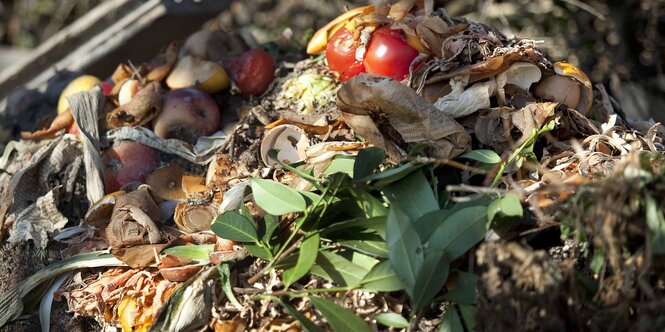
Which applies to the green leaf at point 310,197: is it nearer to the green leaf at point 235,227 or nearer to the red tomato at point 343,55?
the green leaf at point 235,227

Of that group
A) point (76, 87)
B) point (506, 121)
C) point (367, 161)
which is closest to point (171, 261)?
point (367, 161)

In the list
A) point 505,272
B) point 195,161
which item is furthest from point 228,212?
point 505,272

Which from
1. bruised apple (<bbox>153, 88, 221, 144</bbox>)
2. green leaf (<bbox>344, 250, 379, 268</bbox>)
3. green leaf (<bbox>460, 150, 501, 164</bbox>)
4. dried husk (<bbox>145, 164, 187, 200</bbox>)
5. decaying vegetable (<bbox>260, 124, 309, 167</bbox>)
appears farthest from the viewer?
bruised apple (<bbox>153, 88, 221, 144</bbox>)

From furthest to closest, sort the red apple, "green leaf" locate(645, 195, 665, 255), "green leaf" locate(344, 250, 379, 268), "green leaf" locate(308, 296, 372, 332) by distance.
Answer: the red apple → "green leaf" locate(344, 250, 379, 268) → "green leaf" locate(308, 296, 372, 332) → "green leaf" locate(645, 195, 665, 255)

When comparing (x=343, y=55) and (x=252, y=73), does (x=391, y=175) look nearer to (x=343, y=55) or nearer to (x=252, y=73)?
(x=343, y=55)

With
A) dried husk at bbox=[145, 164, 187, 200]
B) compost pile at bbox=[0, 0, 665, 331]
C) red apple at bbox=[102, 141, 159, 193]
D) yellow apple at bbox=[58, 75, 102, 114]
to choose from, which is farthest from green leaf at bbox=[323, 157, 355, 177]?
yellow apple at bbox=[58, 75, 102, 114]

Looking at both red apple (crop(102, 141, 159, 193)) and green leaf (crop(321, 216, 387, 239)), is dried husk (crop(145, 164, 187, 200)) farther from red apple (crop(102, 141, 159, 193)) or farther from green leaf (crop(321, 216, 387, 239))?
green leaf (crop(321, 216, 387, 239))

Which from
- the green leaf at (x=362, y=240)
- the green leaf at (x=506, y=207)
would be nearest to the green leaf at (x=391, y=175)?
the green leaf at (x=362, y=240)
